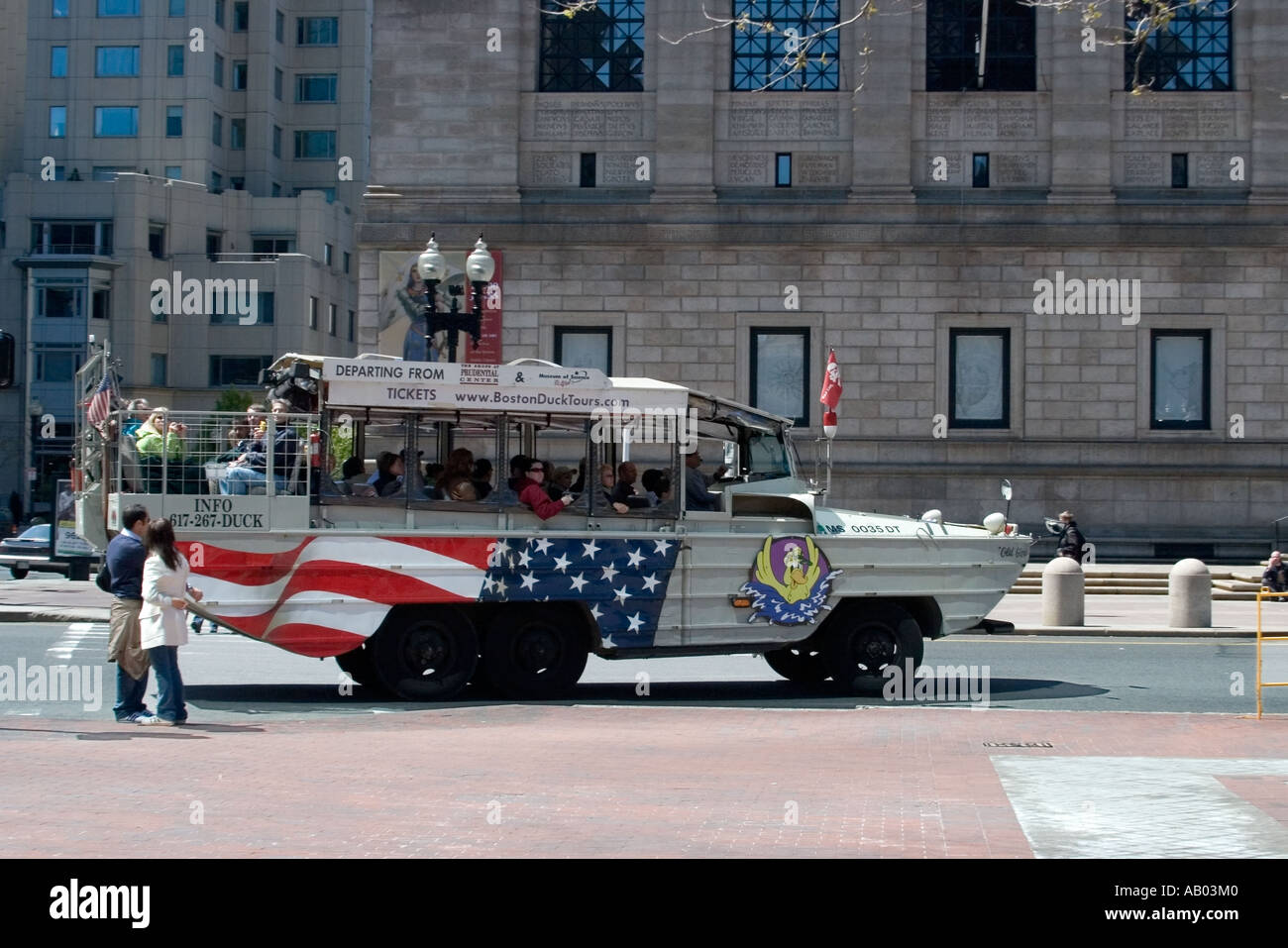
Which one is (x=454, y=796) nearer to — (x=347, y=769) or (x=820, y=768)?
(x=347, y=769)

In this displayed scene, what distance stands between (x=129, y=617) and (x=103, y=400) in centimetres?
247

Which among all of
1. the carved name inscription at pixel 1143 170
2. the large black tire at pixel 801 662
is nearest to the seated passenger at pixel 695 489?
the large black tire at pixel 801 662

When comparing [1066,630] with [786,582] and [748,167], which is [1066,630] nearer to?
[786,582]

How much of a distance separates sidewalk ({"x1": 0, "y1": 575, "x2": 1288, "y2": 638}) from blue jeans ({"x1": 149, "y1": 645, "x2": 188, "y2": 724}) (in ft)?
29.5

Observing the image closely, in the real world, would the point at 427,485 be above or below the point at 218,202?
below

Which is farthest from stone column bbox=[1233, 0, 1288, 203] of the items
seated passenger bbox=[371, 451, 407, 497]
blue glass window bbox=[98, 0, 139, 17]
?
blue glass window bbox=[98, 0, 139, 17]

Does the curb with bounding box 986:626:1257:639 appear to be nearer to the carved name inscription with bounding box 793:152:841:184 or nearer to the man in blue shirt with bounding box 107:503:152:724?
the man in blue shirt with bounding box 107:503:152:724

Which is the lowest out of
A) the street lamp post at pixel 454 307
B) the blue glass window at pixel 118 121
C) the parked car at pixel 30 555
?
the parked car at pixel 30 555

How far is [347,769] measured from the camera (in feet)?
35.3

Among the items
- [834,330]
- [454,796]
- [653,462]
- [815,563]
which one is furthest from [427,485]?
[834,330]

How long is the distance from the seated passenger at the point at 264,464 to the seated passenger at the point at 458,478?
1416 millimetres

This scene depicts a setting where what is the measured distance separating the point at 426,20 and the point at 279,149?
1785 inches

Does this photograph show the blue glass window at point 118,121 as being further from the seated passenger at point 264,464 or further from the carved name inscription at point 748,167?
the seated passenger at point 264,464

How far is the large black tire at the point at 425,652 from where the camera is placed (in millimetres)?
14984
